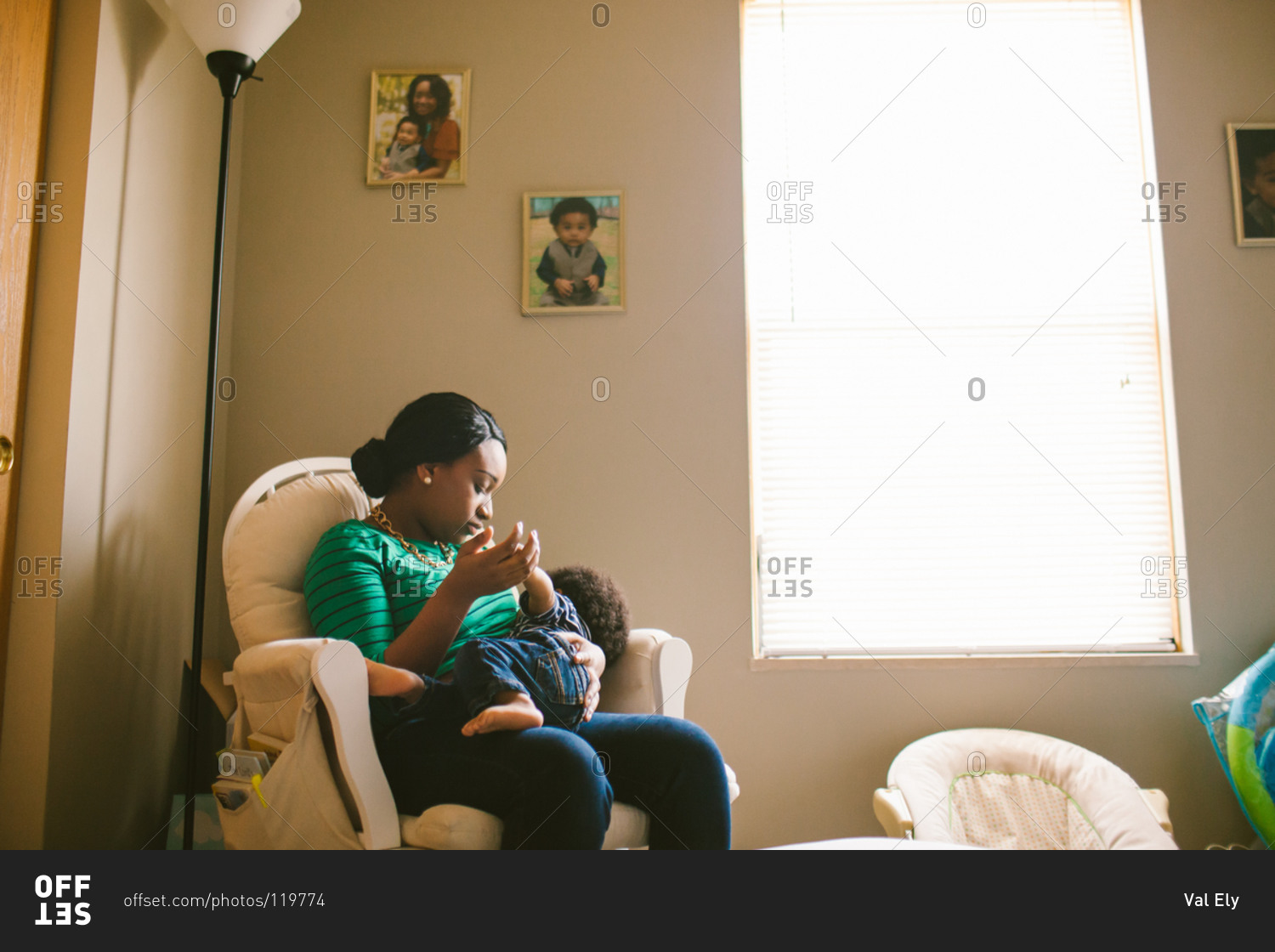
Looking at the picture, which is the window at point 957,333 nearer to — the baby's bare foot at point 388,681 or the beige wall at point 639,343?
the beige wall at point 639,343

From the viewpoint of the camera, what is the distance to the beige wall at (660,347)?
Result: 7.29 feet

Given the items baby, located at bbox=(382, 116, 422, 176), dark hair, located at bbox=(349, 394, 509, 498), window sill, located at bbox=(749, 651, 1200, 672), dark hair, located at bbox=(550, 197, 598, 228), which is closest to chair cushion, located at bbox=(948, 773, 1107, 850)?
window sill, located at bbox=(749, 651, 1200, 672)

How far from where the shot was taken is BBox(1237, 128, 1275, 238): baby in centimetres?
235

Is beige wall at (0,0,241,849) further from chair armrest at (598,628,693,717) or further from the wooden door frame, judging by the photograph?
chair armrest at (598,628,693,717)

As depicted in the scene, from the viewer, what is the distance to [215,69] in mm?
1905

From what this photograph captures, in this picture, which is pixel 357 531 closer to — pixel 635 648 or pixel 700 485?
pixel 635 648

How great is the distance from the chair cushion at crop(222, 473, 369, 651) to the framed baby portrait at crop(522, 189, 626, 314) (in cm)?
93

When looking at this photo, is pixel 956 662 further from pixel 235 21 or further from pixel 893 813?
pixel 235 21

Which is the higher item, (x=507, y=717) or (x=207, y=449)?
(x=207, y=449)

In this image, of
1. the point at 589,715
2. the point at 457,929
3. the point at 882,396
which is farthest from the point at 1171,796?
→ the point at 457,929

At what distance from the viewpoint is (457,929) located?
81 centimetres

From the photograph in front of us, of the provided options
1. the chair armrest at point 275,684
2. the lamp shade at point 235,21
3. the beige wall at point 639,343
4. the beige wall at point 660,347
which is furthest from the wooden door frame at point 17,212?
the beige wall at point 660,347

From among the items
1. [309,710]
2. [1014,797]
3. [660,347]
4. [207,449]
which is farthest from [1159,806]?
[207,449]

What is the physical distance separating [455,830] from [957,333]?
1.93 metres
